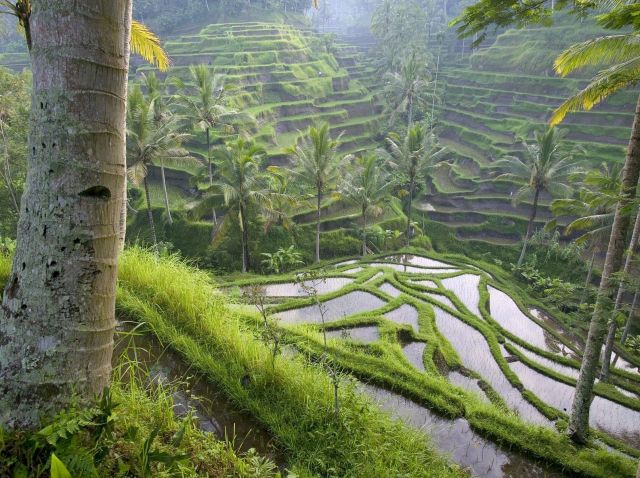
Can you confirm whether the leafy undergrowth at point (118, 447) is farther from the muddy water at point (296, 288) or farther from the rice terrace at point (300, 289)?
the muddy water at point (296, 288)

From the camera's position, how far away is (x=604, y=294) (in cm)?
561

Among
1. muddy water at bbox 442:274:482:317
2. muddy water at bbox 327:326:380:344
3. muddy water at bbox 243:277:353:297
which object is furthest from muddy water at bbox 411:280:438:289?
muddy water at bbox 327:326:380:344

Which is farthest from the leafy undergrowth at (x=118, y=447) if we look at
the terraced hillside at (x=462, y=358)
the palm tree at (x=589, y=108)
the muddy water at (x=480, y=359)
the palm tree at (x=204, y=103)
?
the palm tree at (x=204, y=103)

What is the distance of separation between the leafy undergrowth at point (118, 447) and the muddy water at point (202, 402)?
36 centimetres

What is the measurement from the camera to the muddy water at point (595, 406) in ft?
26.8

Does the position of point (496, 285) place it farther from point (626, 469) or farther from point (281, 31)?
point (281, 31)

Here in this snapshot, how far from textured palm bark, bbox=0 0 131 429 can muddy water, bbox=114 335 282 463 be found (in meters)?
0.94

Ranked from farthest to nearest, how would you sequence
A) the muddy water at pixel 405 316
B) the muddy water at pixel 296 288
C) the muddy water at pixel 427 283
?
the muddy water at pixel 427 283 → the muddy water at pixel 296 288 → the muddy water at pixel 405 316

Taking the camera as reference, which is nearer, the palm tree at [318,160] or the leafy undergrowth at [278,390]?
the leafy undergrowth at [278,390]

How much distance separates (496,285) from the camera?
15297 mm

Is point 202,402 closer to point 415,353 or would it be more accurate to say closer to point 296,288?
point 415,353

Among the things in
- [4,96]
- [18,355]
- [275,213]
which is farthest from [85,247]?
[4,96]

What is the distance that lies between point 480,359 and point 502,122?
86.5 feet

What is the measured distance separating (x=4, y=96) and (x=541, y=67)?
36.7m
